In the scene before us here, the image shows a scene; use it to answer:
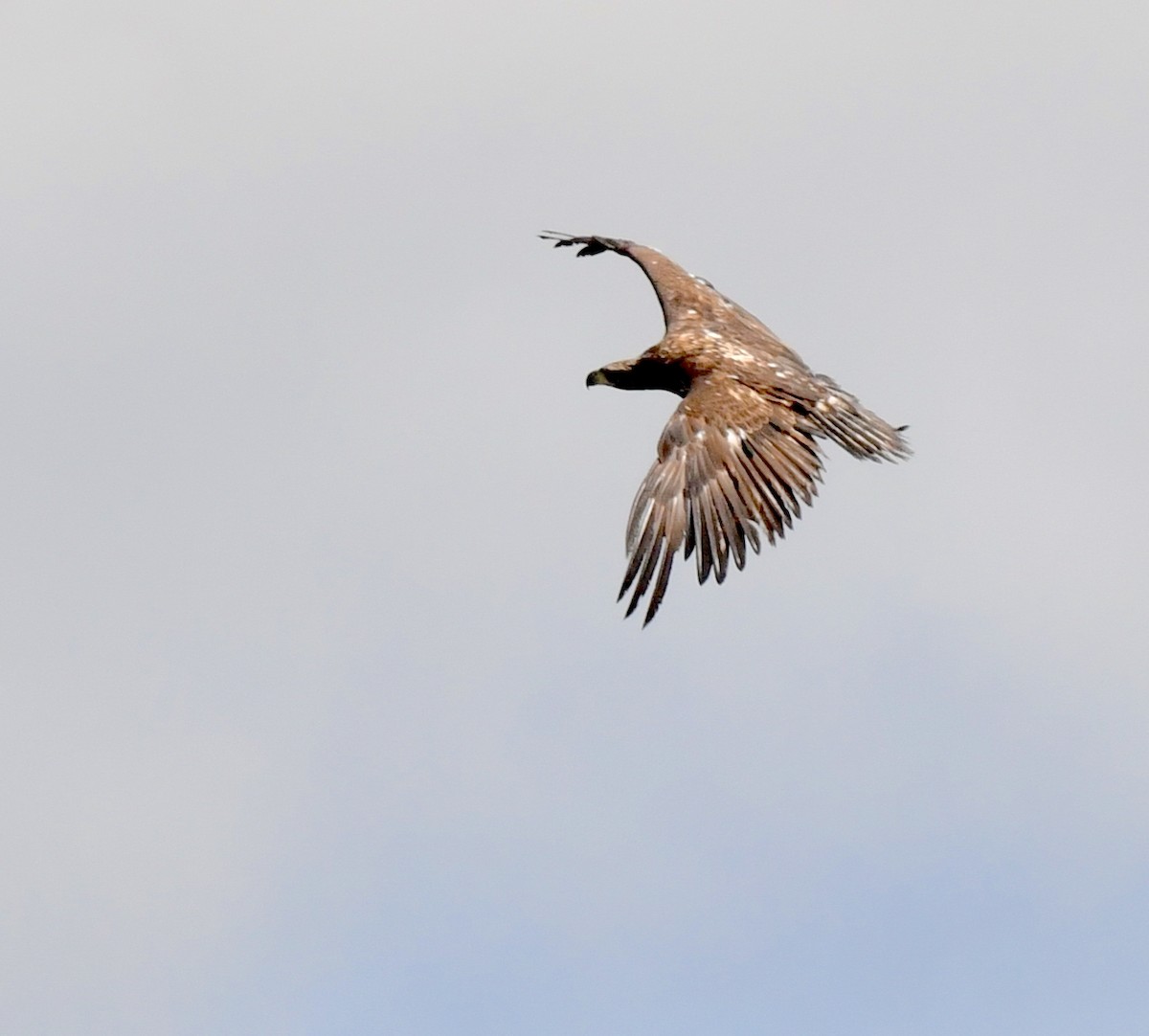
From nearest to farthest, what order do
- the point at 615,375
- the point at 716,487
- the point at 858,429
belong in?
the point at 716,487 → the point at 858,429 → the point at 615,375

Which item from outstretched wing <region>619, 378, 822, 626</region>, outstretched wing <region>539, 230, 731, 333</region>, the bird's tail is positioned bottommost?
outstretched wing <region>619, 378, 822, 626</region>

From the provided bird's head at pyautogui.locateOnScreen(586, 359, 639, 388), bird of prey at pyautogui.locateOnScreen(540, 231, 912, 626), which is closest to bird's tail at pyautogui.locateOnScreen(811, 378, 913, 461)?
bird of prey at pyautogui.locateOnScreen(540, 231, 912, 626)

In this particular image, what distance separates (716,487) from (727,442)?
57cm

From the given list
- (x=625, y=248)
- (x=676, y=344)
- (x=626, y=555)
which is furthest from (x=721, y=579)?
(x=625, y=248)

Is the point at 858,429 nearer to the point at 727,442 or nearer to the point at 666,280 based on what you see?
the point at 727,442

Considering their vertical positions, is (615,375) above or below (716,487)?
above

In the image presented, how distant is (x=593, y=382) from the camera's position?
20.3m

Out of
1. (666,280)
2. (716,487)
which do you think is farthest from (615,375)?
(716,487)

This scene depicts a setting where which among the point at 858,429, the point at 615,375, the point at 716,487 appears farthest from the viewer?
the point at 615,375

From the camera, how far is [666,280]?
71.6 ft

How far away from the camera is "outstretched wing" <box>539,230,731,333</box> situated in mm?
→ 20906

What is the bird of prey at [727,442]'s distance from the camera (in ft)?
51.2

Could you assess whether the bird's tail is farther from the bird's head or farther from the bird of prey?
the bird's head

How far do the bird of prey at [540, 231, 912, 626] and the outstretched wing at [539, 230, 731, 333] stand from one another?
2.02ft
